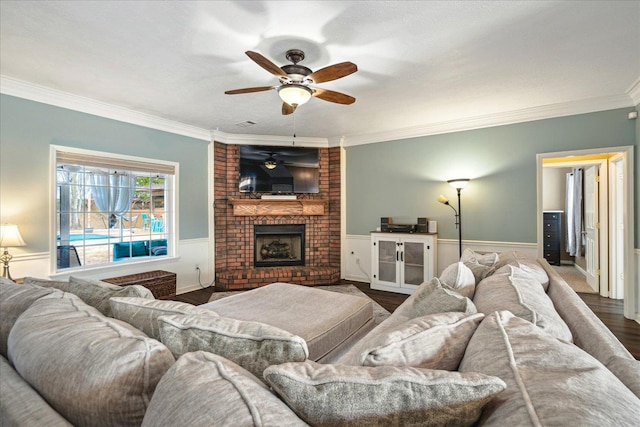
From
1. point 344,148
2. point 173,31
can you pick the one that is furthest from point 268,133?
point 173,31

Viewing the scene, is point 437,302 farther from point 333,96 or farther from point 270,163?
point 270,163

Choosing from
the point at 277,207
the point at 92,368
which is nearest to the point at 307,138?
the point at 277,207

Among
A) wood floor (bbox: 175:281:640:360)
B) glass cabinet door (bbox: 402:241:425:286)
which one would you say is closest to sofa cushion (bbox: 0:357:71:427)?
wood floor (bbox: 175:281:640:360)

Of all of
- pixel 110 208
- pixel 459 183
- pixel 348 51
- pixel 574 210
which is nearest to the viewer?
pixel 348 51

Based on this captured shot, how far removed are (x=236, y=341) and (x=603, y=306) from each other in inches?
193

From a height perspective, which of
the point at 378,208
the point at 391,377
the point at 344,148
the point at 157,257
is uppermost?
the point at 344,148

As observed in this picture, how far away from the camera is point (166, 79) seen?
3018 mm

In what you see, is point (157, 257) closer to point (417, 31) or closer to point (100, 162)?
point (100, 162)

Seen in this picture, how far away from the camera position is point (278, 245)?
18.1 feet

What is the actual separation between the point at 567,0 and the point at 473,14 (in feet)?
1.75

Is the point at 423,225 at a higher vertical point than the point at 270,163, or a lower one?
lower

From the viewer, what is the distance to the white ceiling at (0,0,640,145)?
201 cm

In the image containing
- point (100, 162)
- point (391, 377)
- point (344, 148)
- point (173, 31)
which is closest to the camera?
point (391, 377)

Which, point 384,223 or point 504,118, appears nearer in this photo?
point 504,118
